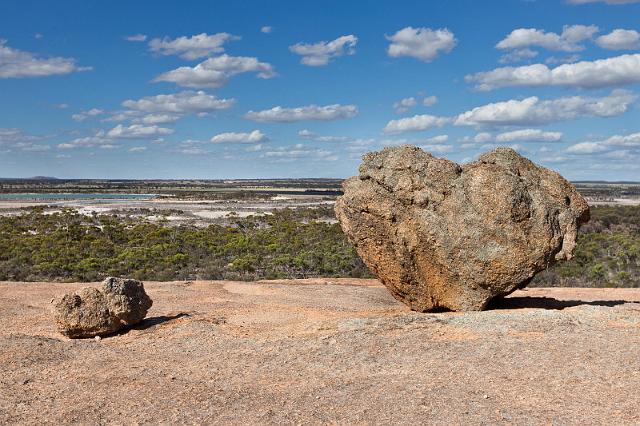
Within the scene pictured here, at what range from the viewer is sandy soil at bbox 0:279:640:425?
856cm

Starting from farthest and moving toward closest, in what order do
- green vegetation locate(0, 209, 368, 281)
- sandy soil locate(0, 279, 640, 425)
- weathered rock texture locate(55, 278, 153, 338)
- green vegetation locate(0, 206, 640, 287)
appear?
green vegetation locate(0, 209, 368, 281) → green vegetation locate(0, 206, 640, 287) → weathered rock texture locate(55, 278, 153, 338) → sandy soil locate(0, 279, 640, 425)

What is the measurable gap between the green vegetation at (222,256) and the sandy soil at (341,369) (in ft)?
44.6

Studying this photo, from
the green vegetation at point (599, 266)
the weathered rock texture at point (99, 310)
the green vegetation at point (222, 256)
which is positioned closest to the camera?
the weathered rock texture at point (99, 310)

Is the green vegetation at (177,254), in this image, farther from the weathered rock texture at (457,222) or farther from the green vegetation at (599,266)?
the weathered rock texture at (457,222)

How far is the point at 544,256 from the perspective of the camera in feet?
42.9

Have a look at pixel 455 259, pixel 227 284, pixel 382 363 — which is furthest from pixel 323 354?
pixel 227 284

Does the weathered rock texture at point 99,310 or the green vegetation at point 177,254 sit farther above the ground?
the weathered rock texture at point 99,310

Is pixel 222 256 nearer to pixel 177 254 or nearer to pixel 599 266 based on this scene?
pixel 177 254

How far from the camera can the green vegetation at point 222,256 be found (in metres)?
28.6

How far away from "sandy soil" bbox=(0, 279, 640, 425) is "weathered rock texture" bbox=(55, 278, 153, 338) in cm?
46

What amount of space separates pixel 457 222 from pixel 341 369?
4.90 meters

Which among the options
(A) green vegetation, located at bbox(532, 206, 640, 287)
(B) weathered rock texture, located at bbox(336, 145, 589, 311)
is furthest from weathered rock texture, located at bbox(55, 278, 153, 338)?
(A) green vegetation, located at bbox(532, 206, 640, 287)

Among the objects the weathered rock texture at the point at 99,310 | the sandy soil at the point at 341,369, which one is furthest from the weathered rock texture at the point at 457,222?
the weathered rock texture at the point at 99,310

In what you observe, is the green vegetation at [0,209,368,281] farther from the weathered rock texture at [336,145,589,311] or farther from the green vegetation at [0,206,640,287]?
the weathered rock texture at [336,145,589,311]
